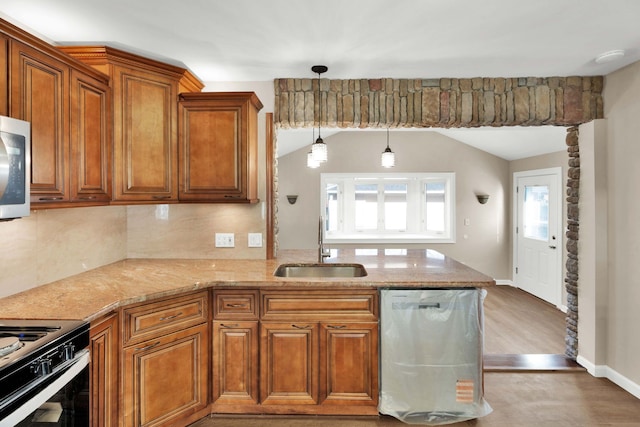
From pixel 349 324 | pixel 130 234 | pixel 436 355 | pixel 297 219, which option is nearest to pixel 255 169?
pixel 130 234

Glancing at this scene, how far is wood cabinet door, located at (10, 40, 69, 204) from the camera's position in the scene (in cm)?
165

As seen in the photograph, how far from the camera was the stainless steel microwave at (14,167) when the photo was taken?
1.45 meters

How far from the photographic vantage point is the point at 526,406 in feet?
8.13

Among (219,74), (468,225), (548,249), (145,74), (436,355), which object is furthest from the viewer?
(468,225)

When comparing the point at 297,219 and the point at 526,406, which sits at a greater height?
the point at 297,219

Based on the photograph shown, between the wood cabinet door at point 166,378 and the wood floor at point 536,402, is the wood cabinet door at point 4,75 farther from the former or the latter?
the wood floor at point 536,402

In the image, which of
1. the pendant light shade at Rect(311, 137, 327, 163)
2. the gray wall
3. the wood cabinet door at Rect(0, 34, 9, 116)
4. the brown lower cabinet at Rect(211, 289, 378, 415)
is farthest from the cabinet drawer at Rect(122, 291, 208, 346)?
the gray wall

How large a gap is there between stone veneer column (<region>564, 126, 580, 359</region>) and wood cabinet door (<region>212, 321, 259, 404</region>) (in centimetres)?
269

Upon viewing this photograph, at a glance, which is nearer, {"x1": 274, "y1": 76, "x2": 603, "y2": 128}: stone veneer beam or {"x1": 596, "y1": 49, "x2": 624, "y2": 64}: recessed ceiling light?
{"x1": 596, "y1": 49, "x2": 624, "y2": 64}: recessed ceiling light

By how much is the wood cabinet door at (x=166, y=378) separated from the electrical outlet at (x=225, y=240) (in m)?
0.88

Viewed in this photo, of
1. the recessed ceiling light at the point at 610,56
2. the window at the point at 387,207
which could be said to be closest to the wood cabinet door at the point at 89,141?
the recessed ceiling light at the point at 610,56

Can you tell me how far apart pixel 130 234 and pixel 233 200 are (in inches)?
42.5

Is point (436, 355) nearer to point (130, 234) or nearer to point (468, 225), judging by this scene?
point (130, 234)

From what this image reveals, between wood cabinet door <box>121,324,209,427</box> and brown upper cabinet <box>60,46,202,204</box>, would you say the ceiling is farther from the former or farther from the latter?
wood cabinet door <box>121,324,209,427</box>
